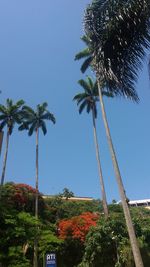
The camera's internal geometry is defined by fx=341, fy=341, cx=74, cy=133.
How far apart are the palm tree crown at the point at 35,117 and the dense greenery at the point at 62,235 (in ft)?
23.9

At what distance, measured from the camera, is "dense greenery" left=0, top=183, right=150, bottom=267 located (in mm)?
20969

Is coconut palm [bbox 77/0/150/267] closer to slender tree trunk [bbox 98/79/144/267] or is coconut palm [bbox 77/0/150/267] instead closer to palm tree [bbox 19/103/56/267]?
slender tree trunk [bbox 98/79/144/267]

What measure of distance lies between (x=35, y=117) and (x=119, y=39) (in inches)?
1372

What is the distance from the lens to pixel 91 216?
34.7 m

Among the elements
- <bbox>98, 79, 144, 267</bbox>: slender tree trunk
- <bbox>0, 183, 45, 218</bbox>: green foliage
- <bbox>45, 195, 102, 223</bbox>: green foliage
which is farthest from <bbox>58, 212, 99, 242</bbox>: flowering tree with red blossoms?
<bbox>98, 79, 144, 267</bbox>: slender tree trunk

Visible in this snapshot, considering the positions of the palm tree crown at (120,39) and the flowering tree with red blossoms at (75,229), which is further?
the flowering tree with red blossoms at (75,229)

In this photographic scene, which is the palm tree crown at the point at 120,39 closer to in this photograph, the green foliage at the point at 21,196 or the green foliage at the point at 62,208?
the green foliage at the point at 21,196

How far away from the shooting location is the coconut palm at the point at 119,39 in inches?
315

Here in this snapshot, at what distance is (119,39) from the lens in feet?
26.9

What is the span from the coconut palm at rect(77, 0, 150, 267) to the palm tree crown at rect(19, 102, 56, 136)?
3392 cm

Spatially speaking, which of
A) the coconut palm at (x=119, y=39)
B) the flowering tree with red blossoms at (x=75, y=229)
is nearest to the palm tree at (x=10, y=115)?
the flowering tree with red blossoms at (x=75, y=229)

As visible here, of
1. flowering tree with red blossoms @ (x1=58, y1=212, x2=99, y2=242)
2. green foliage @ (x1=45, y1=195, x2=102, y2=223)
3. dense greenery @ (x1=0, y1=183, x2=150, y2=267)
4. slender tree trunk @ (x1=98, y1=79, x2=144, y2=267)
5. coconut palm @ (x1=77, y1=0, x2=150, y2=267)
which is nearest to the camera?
coconut palm @ (x1=77, y1=0, x2=150, y2=267)

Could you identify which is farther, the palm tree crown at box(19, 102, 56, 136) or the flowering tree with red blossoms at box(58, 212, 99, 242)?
the palm tree crown at box(19, 102, 56, 136)

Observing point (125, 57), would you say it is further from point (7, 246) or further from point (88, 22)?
point (7, 246)
